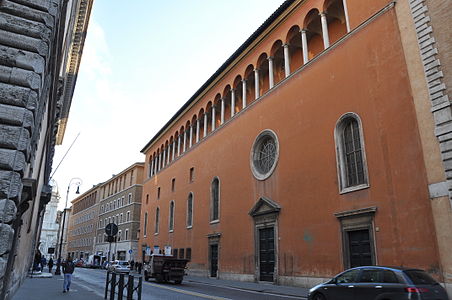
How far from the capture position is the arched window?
1509 cm

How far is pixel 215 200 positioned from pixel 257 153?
21.7ft

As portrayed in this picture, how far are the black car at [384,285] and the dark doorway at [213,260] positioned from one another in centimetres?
1680

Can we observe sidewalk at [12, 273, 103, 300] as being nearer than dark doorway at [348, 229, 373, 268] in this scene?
Yes

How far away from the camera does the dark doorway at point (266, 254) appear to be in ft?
63.6

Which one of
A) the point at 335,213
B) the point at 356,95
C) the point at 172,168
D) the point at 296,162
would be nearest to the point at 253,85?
the point at 296,162

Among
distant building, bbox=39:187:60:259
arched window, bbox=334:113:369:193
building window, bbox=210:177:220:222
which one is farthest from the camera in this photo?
distant building, bbox=39:187:60:259

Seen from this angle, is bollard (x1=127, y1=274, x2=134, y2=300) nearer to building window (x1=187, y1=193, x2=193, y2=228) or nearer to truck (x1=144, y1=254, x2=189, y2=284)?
truck (x1=144, y1=254, x2=189, y2=284)

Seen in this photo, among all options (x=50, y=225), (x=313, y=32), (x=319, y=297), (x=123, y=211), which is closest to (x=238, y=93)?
(x=313, y=32)

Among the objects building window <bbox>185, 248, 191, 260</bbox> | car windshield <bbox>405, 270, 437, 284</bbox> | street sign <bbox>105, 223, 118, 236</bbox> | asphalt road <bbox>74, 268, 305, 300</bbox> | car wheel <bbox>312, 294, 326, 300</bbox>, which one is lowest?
asphalt road <bbox>74, 268, 305, 300</bbox>

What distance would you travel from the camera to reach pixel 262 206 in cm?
2081

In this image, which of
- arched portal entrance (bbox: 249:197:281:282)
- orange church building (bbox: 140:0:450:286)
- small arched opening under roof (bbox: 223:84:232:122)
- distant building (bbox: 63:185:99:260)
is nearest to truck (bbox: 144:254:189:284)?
orange church building (bbox: 140:0:450:286)

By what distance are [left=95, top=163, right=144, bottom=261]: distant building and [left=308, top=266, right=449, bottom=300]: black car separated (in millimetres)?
41283

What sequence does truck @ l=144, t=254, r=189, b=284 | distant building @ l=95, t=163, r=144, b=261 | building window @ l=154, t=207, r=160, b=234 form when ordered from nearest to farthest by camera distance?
truck @ l=144, t=254, r=189, b=284 → building window @ l=154, t=207, r=160, b=234 → distant building @ l=95, t=163, r=144, b=261

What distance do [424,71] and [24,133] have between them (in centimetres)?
1298
